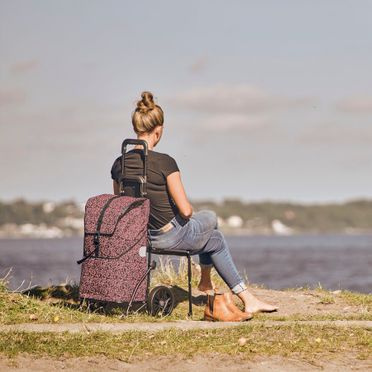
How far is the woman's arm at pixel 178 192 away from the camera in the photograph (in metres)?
9.20

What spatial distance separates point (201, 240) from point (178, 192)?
0.61 metres

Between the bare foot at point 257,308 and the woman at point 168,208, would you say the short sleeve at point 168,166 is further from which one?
the bare foot at point 257,308

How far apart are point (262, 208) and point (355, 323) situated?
172m

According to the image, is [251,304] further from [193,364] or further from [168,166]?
[193,364]

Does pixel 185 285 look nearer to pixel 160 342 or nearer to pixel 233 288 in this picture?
pixel 233 288

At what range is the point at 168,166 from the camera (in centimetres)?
924

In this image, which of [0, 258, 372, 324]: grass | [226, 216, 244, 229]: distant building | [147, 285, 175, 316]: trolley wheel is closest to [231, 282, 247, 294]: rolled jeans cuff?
[0, 258, 372, 324]: grass

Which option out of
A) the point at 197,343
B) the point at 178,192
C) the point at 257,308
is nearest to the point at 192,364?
the point at 197,343

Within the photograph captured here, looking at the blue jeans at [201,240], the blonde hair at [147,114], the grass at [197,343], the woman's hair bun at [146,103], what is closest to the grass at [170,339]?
the grass at [197,343]

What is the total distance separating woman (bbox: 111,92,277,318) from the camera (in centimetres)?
925

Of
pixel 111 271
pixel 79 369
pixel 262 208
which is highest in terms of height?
pixel 262 208

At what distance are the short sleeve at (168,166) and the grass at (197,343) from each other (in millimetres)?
1689

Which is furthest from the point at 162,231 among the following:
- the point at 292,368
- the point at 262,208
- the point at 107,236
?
the point at 262,208

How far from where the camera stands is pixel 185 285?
40.9 ft
